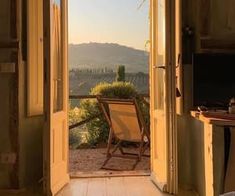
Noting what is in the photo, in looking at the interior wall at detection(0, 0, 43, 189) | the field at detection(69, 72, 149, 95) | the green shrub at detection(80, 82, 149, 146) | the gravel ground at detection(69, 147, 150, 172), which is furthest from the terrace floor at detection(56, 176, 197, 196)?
the field at detection(69, 72, 149, 95)

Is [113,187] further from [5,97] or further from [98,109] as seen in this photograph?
[98,109]

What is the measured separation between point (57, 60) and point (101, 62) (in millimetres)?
3327

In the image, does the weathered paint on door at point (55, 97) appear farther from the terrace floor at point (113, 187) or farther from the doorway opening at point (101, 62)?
the doorway opening at point (101, 62)

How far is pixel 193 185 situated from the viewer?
11.7ft

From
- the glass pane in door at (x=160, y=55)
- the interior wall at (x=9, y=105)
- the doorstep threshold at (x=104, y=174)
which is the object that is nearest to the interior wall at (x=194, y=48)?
the glass pane in door at (x=160, y=55)

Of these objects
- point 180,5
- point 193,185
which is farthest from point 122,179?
point 180,5

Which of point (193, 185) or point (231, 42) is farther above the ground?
point (231, 42)

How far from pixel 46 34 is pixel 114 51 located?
3611 millimetres

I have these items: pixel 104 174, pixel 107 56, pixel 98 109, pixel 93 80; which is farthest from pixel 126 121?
pixel 107 56

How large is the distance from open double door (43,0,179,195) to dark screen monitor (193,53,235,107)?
0.22 meters

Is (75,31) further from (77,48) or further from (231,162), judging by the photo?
(231,162)

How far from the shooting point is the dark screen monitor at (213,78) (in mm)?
3215

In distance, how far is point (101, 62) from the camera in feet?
22.9

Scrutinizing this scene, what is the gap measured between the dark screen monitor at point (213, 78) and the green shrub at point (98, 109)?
2.58 metres
